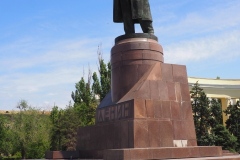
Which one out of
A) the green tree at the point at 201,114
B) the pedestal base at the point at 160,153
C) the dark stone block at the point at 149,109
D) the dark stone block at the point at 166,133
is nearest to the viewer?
the pedestal base at the point at 160,153

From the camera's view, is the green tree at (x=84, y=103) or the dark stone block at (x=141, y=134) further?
the green tree at (x=84, y=103)

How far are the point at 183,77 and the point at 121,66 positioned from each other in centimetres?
172

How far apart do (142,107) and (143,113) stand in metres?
0.14

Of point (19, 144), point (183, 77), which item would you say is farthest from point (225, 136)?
point (19, 144)

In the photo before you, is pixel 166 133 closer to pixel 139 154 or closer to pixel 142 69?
pixel 139 154

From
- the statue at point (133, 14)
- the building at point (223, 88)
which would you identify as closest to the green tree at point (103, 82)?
the building at point (223, 88)

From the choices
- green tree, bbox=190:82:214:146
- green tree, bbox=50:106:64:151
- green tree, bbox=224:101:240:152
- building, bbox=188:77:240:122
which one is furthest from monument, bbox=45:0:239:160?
building, bbox=188:77:240:122

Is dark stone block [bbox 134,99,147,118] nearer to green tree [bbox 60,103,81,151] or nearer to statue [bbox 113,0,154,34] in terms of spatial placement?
statue [bbox 113,0,154,34]

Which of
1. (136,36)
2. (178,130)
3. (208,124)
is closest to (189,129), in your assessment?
(178,130)

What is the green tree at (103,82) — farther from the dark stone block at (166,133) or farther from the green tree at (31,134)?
the dark stone block at (166,133)

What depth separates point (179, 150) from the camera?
6.94m

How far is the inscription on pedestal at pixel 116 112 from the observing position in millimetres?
7797

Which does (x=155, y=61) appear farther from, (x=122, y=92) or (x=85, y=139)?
(x=85, y=139)

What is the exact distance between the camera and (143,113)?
7.69m
